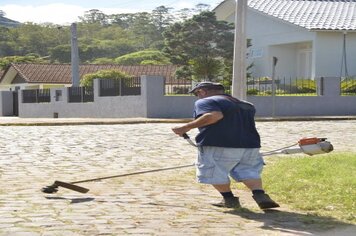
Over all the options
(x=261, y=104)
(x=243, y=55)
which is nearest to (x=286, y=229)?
(x=243, y=55)

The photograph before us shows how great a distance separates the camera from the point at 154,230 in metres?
5.58

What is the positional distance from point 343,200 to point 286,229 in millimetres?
1356

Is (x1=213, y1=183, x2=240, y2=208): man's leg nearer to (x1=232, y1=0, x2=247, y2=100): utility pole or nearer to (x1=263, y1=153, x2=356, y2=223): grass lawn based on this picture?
(x1=263, y1=153, x2=356, y2=223): grass lawn

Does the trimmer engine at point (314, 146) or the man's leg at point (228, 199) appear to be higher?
the trimmer engine at point (314, 146)

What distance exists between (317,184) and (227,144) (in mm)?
1824

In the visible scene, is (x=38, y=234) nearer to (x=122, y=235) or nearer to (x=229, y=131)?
(x=122, y=235)

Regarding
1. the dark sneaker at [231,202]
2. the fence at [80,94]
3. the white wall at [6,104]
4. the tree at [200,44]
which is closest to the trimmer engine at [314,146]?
the dark sneaker at [231,202]

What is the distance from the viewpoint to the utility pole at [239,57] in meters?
13.0

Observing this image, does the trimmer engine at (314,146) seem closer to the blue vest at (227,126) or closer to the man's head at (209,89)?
the blue vest at (227,126)

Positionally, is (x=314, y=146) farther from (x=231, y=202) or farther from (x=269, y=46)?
(x=269, y=46)

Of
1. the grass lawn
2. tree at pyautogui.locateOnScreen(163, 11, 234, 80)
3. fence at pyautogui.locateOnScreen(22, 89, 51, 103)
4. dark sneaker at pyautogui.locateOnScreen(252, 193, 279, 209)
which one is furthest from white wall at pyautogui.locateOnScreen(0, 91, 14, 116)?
dark sneaker at pyautogui.locateOnScreen(252, 193, 279, 209)

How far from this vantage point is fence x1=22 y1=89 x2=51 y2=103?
3388cm

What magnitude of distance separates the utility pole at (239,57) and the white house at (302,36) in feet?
54.8

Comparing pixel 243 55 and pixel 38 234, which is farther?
pixel 243 55
